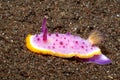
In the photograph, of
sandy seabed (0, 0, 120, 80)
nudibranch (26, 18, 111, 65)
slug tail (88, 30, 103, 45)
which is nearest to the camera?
sandy seabed (0, 0, 120, 80)

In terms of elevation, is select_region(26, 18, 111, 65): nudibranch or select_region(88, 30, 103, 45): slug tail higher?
select_region(88, 30, 103, 45): slug tail

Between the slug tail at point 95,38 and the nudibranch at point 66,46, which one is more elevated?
the slug tail at point 95,38

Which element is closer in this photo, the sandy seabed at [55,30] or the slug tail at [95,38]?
the sandy seabed at [55,30]

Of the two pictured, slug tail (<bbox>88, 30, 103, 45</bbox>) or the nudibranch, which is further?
slug tail (<bbox>88, 30, 103, 45</bbox>)

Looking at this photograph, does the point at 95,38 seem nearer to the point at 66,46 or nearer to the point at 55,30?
the point at 66,46

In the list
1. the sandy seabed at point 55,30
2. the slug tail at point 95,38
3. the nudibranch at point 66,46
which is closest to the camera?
the sandy seabed at point 55,30

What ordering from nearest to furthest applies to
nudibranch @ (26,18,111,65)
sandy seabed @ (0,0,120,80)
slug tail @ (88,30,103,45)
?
sandy seabed @ (0,0,120,80) → nudibranch @ (26,18,111,65) → slug tail @ (88,30,103,45)

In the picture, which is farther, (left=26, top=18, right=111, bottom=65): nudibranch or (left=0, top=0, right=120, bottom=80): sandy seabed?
(left=26, top=18, right=111, bottom=65): nudibranch

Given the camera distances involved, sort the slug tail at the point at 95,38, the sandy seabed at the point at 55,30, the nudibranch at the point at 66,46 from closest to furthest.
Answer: the sandy seabed at the point at 55,30 → the nudibranch at the point at 66,46 → the slug tail at the point at 95,38
